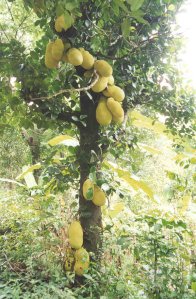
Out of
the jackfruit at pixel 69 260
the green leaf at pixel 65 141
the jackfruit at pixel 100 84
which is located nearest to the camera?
the jackfruit at pixel 100 84

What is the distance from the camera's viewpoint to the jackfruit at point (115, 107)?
74.5 inches

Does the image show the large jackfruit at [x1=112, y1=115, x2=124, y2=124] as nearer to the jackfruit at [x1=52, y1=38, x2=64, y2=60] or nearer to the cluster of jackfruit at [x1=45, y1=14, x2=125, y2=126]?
the cluster of jackfruit at [x1=45, y1=14, x2=125, y2=126]

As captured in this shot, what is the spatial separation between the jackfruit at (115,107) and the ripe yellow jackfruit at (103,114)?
3 cm

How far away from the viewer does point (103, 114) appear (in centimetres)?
191

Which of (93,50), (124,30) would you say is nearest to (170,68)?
(93,50)

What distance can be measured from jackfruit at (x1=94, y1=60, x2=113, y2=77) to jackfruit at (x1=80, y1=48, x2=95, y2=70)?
0.11 feet

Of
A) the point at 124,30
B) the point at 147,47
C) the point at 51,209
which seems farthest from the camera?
the point at 51,209

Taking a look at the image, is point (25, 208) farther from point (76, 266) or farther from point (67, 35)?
point (67, 35)

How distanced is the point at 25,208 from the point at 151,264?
5.35 ft

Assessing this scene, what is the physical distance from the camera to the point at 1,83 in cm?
213

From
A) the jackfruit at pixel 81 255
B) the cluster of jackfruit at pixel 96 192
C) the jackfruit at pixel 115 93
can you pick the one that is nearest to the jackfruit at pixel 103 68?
the jackfruit at pixel 115 93

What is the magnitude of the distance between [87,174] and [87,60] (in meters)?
0.69

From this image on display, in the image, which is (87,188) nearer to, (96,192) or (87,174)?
(96,192)

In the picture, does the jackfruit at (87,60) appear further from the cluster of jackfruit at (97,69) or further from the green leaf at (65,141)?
the green leaf at (65,141)
